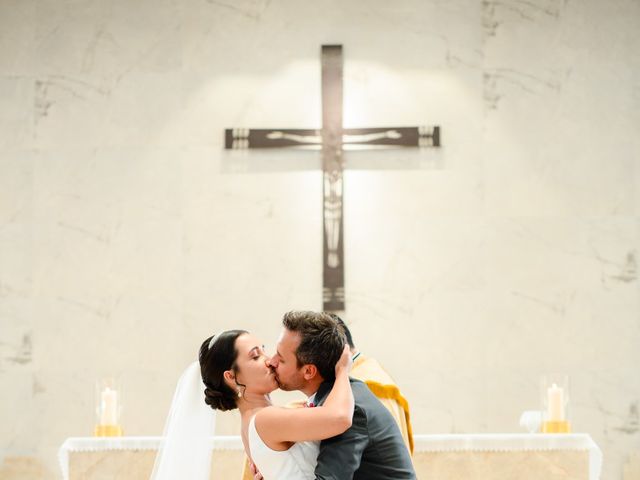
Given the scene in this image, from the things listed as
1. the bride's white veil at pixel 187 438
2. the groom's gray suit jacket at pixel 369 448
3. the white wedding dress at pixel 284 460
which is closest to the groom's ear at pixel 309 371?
the groom's gray suit jacket at pixel 369 448

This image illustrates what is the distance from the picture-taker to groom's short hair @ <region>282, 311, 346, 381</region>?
2922mm

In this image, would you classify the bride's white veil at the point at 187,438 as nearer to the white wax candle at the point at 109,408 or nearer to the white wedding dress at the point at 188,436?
the white wedding dress at the point at 188,436

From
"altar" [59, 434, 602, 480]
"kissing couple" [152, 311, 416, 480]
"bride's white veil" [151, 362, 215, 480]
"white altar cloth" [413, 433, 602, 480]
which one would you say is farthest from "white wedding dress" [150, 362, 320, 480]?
"white altar cloth" [413, 433, 602, 480]

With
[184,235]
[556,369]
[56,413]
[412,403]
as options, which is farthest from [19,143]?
[556,369]

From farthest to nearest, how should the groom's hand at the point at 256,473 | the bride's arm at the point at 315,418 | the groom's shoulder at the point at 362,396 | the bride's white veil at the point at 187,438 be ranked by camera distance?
the bride's white veil at the point at 187,438
the groom's hand at the point at 256,473
the groom's shoulder at the point at 362,396
the bride's arm at the point at 315,418

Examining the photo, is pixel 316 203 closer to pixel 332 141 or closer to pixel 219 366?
pixel 332 141

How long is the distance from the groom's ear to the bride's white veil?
0.53 meters

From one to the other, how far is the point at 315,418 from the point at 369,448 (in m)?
0.20

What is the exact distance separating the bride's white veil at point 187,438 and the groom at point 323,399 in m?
0.48

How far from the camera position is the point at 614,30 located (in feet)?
20.8

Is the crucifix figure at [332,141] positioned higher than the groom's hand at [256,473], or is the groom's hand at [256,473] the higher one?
the crucifix figure at [332,141]

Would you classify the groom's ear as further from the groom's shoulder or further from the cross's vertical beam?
the cross's vertical beam

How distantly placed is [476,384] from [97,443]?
250cm

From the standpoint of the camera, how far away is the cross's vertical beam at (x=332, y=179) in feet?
20.2
